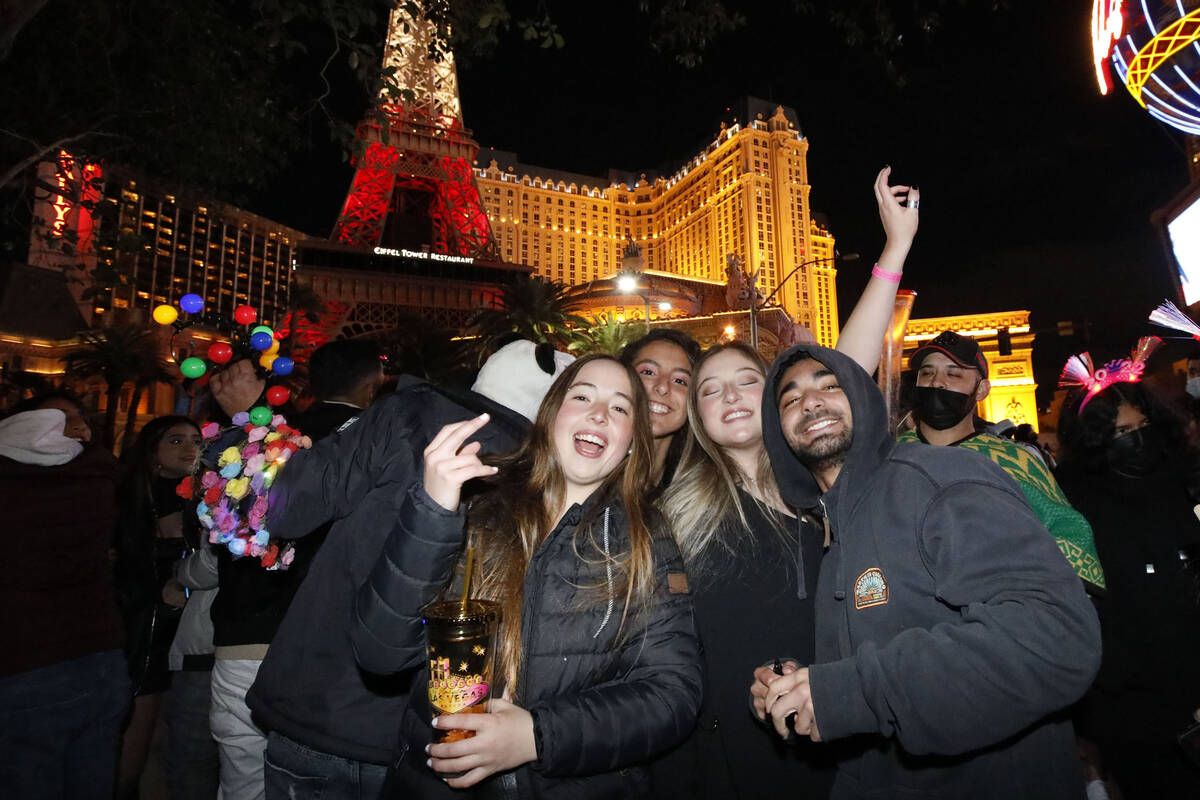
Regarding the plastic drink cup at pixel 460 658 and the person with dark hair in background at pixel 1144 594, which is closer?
the plastic drink cup at pixel 460 658

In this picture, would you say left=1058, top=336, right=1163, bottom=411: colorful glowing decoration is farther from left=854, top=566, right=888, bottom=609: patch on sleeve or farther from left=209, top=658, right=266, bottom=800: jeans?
left=209, top=658, right=266, bottom=800: jeans

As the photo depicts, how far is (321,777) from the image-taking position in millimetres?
2377

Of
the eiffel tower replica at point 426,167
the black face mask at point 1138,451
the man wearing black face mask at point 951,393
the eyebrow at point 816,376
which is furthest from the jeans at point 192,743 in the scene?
the eiffel tower replica at point 426,167

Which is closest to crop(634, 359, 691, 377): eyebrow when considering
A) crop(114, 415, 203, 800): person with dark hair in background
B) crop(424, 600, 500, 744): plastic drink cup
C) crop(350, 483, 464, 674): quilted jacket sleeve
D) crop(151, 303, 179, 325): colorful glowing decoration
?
crop(350, 483, 464, 674): quilted jacket sleeve

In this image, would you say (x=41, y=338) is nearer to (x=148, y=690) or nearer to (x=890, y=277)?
(x=148, y=690)

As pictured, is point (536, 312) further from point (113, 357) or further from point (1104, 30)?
point (1104, 30)

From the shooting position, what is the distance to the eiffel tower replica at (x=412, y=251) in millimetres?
46406

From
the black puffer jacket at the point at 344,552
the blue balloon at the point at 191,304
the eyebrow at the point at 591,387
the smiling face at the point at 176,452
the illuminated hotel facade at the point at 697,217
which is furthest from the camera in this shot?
the illuminated hotel facade at the point at 697,217

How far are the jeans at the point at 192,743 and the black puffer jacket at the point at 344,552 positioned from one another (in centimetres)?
210

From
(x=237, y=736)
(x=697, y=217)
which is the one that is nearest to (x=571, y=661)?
(x=237, y=736)

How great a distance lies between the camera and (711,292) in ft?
244

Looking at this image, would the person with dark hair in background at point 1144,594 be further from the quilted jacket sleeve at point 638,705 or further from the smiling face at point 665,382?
the quilted jacket sleeve at point 638,705

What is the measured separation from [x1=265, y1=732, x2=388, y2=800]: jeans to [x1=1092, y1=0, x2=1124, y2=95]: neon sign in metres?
12.1

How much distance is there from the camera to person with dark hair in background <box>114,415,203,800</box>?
14.5ft
